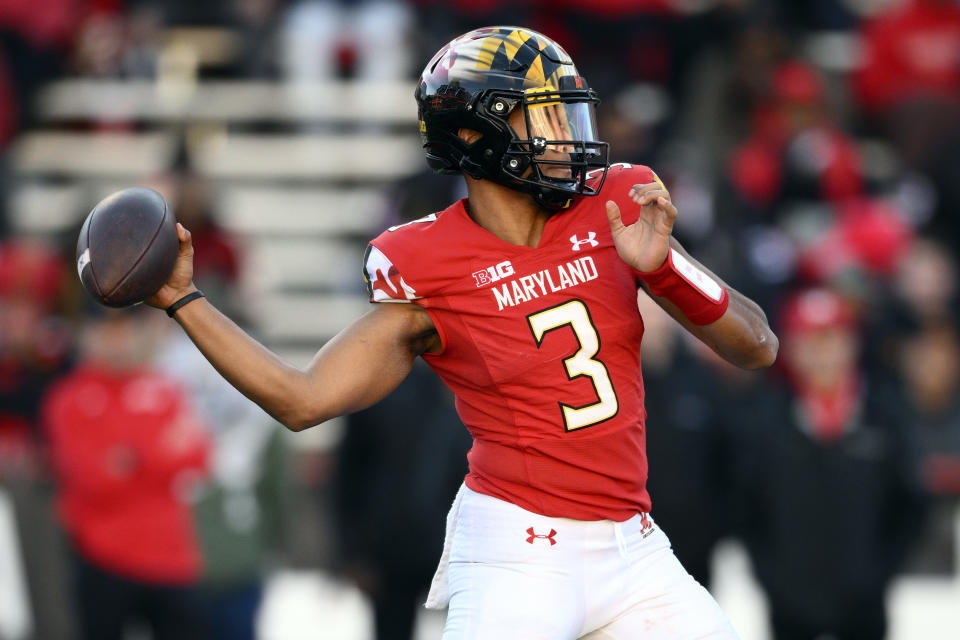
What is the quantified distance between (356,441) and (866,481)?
7.65 feet

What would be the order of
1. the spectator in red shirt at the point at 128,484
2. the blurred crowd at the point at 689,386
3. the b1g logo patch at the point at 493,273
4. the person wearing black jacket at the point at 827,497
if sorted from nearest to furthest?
the b1g logo patch at the point at 493,273, the person wearing black jacket at the point at 827,497, the blurred crowd at the point at 689,386, the spectator in red shirt at the point at 128,484

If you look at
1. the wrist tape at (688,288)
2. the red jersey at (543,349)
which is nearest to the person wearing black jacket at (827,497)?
the red jersey at (543,349)

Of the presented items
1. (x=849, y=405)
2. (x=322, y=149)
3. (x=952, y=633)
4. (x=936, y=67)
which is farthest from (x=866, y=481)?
(x=322, y=149)

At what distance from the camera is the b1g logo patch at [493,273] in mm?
3844

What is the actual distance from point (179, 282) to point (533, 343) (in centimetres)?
91

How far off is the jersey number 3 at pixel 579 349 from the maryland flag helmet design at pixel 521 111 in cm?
32

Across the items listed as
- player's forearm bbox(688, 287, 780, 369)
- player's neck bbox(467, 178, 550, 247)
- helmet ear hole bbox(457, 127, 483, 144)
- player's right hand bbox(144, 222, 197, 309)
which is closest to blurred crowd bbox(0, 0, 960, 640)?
player's forearm bbox(688, 287, 780, 369)

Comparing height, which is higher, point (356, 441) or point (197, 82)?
point (197, 82)

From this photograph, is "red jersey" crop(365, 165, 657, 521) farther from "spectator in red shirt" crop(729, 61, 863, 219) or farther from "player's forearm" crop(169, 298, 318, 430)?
"spectator in red shirt" crop(729, 61, 863, 219)

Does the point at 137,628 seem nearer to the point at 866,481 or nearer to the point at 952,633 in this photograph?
the point at 866,481

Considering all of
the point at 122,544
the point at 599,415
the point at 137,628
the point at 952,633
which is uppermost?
the point at 599,415

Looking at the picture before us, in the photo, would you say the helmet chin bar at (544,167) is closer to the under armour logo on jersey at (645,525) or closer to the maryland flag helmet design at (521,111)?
the maryland flag helmet design at (521,111)

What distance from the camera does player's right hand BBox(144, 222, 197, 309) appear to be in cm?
373

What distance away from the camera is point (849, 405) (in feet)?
21.2
